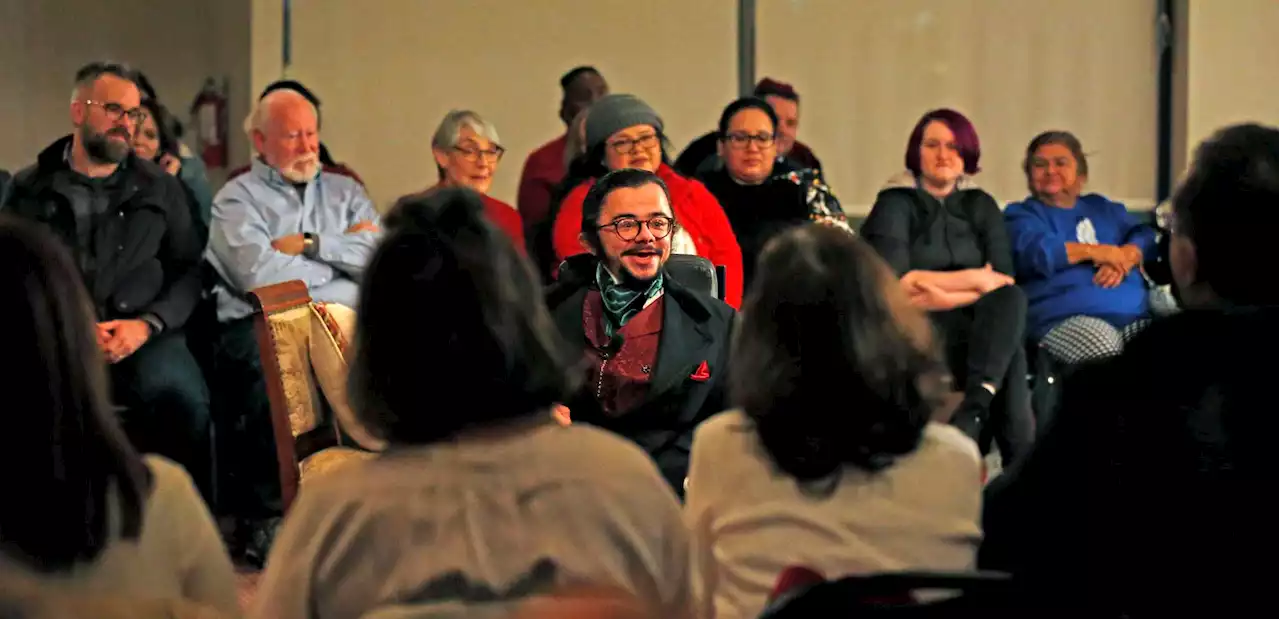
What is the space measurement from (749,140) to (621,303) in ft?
4.80

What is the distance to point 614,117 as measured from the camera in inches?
152

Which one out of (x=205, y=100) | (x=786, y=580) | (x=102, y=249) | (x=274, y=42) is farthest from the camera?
(x=205, y=100)

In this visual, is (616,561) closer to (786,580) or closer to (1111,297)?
(786,580)

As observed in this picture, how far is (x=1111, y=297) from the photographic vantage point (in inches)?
176

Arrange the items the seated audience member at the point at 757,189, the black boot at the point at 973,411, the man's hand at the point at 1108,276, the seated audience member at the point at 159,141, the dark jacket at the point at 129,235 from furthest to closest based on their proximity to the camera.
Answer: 1. the man's hand at the point at 1108,276
2. the seated audience member at the point at 159,141
3. the seated audience member at the point at 757,189
4. the black boot at the point at 973,411
5. the dark jacket at the point at 129,235

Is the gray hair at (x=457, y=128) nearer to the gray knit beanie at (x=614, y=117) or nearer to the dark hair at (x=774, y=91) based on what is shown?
the gray knit beanie at (x=614, y=117)

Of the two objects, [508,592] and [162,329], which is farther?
[162,329]

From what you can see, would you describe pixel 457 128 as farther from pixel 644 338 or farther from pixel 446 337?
pixel 446 337

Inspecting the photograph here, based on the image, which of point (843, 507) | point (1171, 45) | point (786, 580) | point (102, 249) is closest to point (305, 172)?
point (102, 249)

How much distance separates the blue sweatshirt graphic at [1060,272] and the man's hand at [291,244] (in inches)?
91.1

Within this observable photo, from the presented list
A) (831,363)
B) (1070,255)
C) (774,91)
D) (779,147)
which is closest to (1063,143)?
(1070,255)

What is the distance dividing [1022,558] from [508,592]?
0.66 m

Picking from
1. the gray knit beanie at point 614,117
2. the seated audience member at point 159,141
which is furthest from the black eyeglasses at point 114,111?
the gray knit beanie at point 614,117

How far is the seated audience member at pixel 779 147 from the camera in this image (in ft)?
14.9
